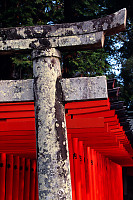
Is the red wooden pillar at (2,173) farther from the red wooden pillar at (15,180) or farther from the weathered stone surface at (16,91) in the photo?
the weathered stone surface at (16,91)

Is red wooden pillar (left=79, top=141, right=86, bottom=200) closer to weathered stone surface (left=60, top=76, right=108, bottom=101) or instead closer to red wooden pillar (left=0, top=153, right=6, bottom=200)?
red wooden pillar (left=0, top=153, right=6, bottom=200)

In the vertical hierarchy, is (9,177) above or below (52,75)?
below

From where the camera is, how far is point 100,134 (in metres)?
4.88

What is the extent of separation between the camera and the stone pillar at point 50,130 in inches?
126

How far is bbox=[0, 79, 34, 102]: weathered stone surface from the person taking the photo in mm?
3408

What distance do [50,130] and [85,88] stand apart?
1.83 feet

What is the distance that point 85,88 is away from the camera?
337 centimetres

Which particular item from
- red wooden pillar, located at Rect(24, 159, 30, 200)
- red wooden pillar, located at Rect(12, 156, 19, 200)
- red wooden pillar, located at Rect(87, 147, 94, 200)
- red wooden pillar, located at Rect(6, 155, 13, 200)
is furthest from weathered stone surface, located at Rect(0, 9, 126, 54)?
red wooden pillar, located at Rect(24, 159, 30, 200)

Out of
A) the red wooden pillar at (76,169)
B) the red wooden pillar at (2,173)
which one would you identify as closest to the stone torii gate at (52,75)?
the red wooden pillar at (76,169)

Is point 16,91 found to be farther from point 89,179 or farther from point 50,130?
point 89,179

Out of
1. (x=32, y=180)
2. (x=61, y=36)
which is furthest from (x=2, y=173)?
(x=61, y=36)

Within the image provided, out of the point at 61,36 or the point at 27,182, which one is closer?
the point at 61,36

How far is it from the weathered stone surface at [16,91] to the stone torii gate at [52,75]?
0.29 feet

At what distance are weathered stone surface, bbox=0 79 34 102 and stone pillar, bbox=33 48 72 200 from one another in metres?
0.08
